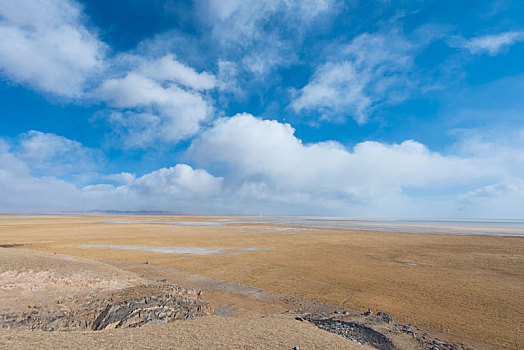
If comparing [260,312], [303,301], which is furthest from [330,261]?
[260,312]

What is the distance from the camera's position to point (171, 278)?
16.5 m

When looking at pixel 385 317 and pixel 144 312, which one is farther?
pixel 385 317

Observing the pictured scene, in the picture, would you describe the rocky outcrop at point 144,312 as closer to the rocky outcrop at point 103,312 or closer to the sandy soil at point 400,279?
the rocky outcrop at point 103,312

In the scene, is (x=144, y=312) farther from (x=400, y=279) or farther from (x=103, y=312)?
(x=400, y=279)

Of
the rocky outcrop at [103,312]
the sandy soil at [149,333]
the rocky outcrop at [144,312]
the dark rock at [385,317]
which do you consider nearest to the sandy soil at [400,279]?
the dark rock at [385,317]

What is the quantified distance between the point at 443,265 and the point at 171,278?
2164 cm

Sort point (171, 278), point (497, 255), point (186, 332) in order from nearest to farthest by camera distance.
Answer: point (186, 332)
point (171, 278)
point (497, 255)

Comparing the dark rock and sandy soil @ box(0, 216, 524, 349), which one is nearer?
the dark rock

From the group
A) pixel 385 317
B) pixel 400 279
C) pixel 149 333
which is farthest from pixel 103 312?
pixel 400 279

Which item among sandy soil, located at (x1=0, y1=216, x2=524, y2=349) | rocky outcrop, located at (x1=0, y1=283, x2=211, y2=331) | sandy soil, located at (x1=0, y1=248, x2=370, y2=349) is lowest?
sandy soil, located at (x1=0, y1=216, x2=524, y2=349)

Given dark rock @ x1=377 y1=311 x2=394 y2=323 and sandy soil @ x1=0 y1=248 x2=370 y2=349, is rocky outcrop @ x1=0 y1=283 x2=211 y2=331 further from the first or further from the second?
dark rock @ x1=377 y1=311 x2=394 y2=323

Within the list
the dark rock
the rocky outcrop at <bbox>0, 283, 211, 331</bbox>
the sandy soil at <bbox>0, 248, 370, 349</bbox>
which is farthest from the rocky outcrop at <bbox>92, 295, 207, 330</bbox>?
the dark rock

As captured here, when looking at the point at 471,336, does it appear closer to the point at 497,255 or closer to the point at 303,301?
the point at 303,301

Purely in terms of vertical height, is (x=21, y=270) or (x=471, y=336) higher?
(x=21, y=270)
